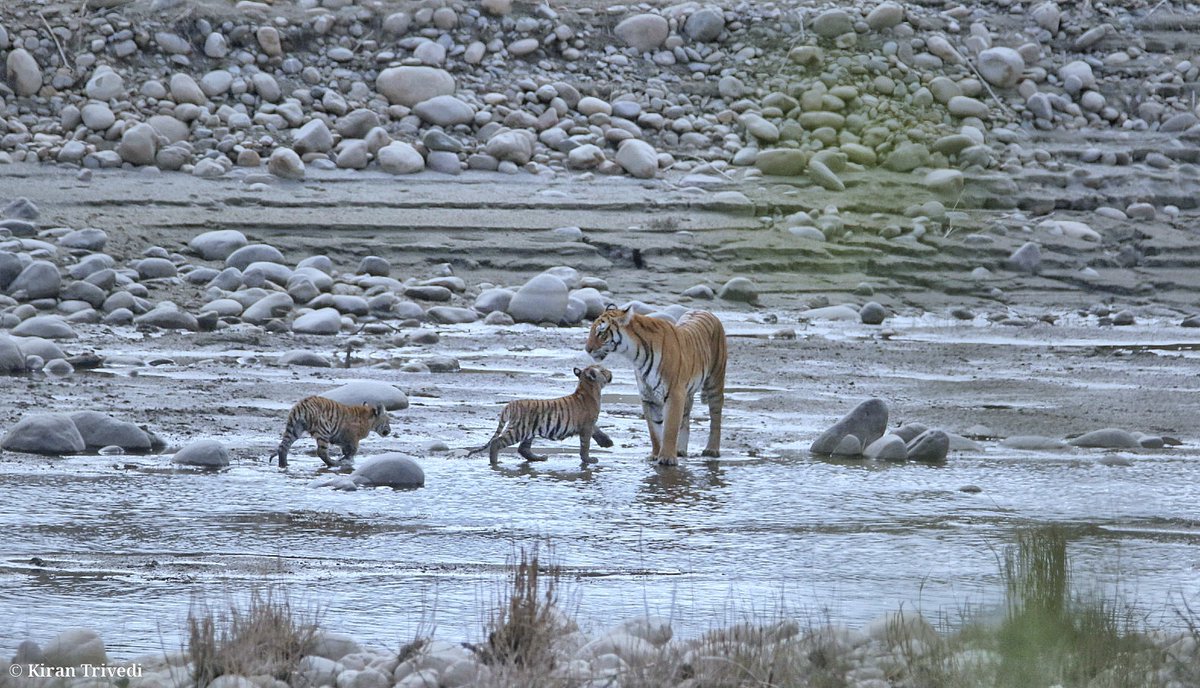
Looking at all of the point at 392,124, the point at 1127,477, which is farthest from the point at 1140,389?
the point at 392,124

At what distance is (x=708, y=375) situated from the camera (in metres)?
10.2

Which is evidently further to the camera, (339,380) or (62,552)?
(339,380)

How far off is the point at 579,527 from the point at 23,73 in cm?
1531

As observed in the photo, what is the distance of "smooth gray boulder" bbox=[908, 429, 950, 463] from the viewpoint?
31.6ft

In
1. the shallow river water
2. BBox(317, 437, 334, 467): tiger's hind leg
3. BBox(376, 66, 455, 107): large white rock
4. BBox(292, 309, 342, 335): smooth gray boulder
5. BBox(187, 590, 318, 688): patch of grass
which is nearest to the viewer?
BBox(187, 590, 318, 688): patch of grass

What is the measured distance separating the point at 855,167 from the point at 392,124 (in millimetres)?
6136

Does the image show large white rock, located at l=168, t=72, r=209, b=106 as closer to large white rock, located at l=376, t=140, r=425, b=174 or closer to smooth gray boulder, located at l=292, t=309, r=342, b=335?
large white rock, located at l=376, t=140, r=425, b=174

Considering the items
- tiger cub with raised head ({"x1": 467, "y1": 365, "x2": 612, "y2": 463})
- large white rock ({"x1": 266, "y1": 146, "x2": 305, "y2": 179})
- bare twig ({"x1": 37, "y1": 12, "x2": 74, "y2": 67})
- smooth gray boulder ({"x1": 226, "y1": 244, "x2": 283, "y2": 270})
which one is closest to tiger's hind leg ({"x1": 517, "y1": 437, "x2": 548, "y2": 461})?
tiger cub with raised head ({"x1": 467, "y1": 365, "x2": 612, "y2": 463})

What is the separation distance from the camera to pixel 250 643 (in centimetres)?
472

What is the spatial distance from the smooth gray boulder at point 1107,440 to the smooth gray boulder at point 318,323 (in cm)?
672

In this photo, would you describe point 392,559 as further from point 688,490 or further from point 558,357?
point 558,357

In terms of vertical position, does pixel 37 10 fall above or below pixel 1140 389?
above

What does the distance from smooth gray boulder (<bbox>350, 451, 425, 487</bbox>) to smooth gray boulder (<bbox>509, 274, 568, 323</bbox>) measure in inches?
265

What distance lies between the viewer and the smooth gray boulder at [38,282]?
14.2 m
